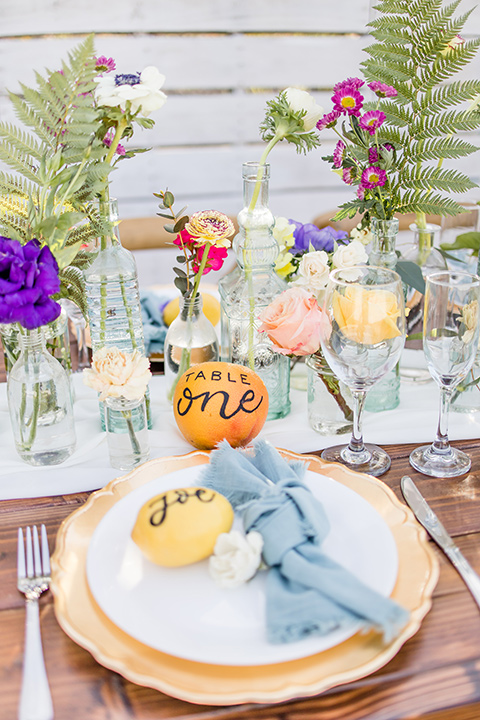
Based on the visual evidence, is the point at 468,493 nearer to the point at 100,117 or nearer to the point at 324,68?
the point at 100,117

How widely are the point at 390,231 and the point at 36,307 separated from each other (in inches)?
19.9

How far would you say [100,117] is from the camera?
0.72 m

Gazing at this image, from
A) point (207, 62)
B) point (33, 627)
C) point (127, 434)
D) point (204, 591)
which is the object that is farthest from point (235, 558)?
point (207, 62)

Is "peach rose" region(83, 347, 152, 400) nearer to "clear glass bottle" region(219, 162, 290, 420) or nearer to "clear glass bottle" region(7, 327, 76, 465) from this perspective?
"clear glass bottle" region(7, 327, 76, 465)

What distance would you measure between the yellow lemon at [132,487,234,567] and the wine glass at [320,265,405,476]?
0.82ft

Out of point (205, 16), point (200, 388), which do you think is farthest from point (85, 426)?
point (205, 16)

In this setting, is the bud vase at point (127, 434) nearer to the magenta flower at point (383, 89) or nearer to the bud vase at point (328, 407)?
the bud vase at point (328, 407)

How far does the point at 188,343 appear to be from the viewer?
901 mm

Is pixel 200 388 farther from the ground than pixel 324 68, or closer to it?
closer to it

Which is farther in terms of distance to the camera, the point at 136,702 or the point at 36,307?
the point at 36,307

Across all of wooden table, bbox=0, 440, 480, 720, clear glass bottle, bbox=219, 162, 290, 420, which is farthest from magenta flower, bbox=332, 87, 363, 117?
wooden table, bbox=0, 440, 480, 720

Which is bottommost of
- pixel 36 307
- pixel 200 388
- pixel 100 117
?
pixel 200 388

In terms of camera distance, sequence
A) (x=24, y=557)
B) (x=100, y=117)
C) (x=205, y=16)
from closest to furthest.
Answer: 1. (x=24, y=557)
2. (x=100, y=117)
3. (x=205, y=16)

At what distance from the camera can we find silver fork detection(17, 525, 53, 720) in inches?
18.2
